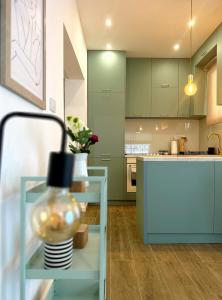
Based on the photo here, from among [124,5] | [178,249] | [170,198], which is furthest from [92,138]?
[124,5]

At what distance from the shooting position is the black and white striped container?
1098 millimetres

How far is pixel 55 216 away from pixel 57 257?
2.68 feet

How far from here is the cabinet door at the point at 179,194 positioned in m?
2.72

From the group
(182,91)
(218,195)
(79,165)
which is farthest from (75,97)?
(79,165)

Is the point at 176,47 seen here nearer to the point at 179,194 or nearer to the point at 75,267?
the point at 179,194

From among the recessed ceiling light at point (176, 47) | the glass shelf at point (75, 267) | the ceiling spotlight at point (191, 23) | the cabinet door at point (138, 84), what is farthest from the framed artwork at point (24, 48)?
the cabinet door at point (138, 84)

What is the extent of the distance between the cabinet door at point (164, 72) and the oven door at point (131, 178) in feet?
5.76

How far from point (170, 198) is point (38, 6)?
2188 millimetres

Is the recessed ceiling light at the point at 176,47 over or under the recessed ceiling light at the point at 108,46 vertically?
under

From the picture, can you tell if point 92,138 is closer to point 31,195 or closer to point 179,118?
point 31,195

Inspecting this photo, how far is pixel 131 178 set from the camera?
4.70 m

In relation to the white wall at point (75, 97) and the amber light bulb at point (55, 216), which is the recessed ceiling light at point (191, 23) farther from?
the amber light bulb at point (55, 216)

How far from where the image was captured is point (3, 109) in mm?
921

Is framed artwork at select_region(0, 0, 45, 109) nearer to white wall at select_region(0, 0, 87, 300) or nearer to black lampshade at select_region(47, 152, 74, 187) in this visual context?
white wall at select_region(0, 0, 87, 300)
